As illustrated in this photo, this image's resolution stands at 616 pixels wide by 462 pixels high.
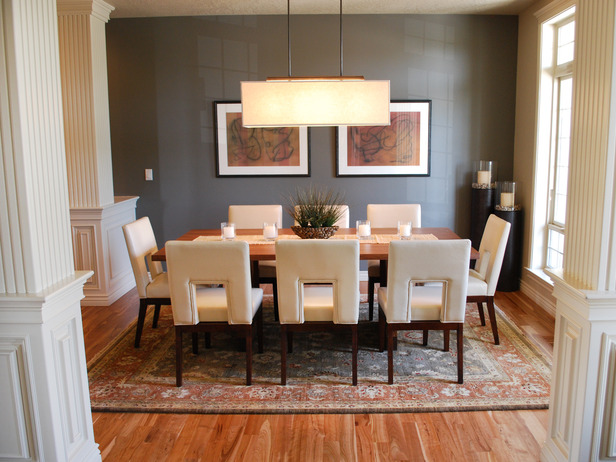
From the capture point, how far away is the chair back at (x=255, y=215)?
479 centimetres

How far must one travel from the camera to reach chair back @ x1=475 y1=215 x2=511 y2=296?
372 centimetres

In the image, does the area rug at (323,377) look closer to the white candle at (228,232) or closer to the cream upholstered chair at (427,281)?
the cream upholstered chair at (427,281)

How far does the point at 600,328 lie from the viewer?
7.01 ft

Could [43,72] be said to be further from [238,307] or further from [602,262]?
[602,262]

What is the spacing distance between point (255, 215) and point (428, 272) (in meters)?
2.07

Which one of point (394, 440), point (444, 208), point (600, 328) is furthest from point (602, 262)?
point (444, 208)

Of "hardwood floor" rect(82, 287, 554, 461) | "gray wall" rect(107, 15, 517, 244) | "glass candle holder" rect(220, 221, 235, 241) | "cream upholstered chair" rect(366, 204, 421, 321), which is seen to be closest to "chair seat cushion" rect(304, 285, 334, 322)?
"hardwood floor" rect(82, 287, 554, 461)

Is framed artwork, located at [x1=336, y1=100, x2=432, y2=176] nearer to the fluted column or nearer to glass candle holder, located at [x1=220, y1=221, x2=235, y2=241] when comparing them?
glass candle holder, located at [x1=220, y1=221, x2=235, y2=241]

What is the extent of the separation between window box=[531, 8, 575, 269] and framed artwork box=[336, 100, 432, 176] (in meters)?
1.06

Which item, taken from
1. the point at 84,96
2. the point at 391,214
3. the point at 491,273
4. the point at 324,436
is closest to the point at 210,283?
the point at 324,436

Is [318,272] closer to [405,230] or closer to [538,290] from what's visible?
[405,230]

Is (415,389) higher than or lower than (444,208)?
lower

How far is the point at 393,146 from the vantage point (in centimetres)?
545

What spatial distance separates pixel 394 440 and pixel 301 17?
402 centimetres
